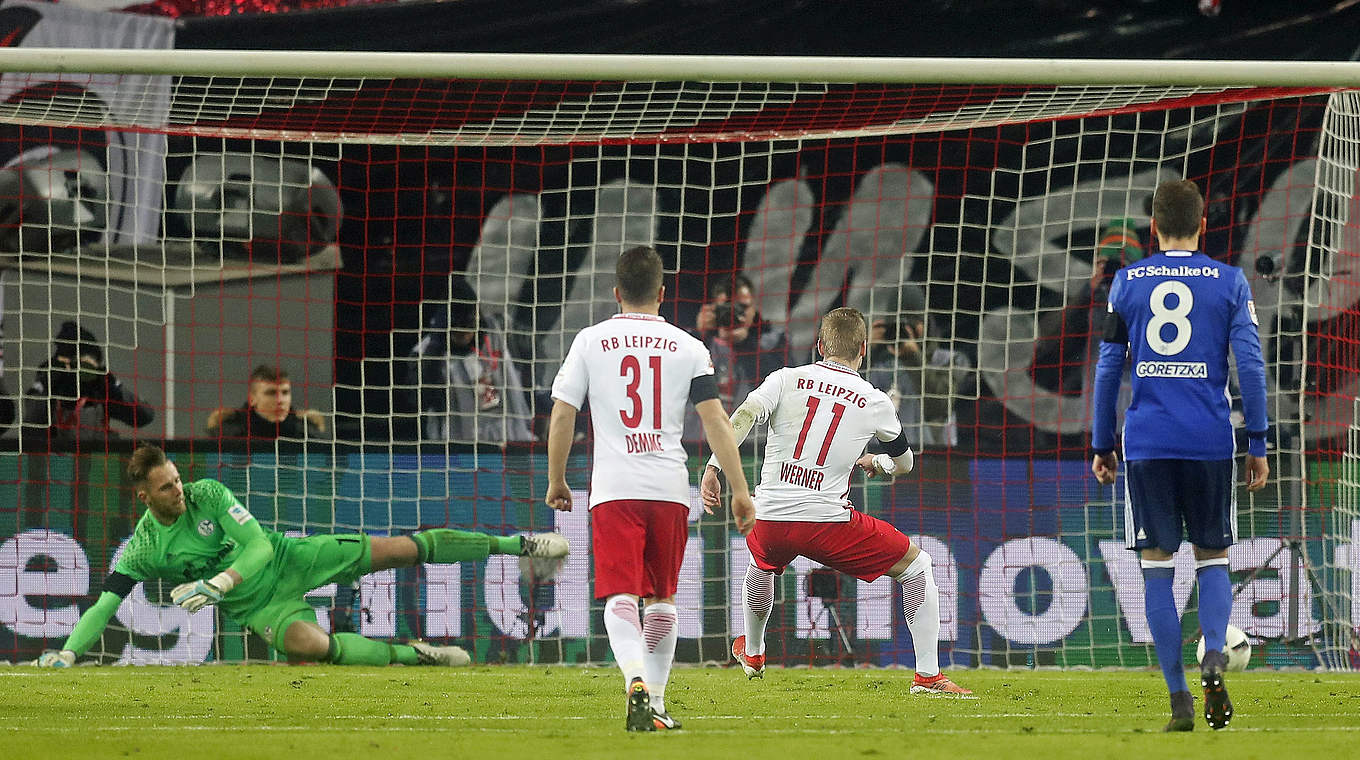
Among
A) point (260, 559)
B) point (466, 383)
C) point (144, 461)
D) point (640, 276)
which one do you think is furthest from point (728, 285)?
point (640, 276)

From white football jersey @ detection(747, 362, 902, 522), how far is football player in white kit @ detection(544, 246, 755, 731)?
4.92ft

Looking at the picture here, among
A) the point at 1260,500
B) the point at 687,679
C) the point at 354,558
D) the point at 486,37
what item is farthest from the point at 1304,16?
the point at 354,558

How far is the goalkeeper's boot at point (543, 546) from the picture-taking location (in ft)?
28.2

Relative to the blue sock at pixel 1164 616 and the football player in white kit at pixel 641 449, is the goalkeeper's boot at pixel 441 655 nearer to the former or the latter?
the football player in white kit at pixel 641 449

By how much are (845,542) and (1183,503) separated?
1888 mm

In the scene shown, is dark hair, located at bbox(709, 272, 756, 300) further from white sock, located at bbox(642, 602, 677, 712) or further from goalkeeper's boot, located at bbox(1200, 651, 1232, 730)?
goalkeeper's boot, located at bbox(1200, 651, 1232, 730)

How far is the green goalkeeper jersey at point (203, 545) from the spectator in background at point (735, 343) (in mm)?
2720

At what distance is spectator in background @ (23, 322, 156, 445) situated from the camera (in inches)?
360

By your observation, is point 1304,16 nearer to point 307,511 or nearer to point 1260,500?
point 1260,500

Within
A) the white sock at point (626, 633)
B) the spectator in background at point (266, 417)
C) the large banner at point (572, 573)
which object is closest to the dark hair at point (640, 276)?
the white sock at point (626, 633)

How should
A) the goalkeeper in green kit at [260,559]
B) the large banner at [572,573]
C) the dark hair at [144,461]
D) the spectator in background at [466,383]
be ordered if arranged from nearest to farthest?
the dark hair at [144,461] → the goalkeeper in green kit at [260,559] → the large banner at [572,573] → the spectator in background at [466,383]

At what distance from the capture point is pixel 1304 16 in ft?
34.9

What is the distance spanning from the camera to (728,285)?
32.2ft

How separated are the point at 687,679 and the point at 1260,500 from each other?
12.2 ft
